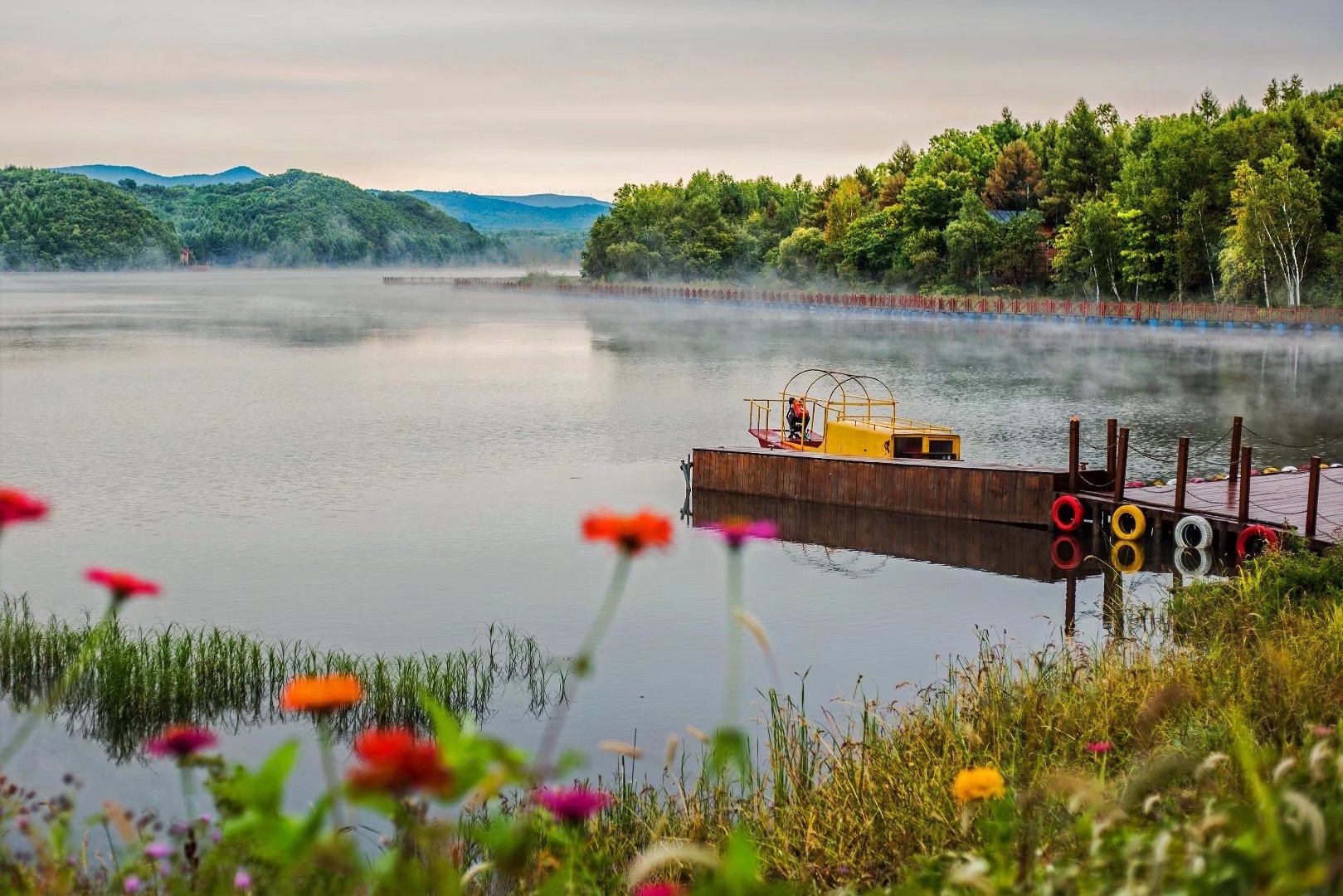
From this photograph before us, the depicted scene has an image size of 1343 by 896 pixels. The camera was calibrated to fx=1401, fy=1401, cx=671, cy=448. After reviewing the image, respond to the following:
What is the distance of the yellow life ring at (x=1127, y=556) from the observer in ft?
65.9

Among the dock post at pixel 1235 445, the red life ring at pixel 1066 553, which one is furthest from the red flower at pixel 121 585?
the dock post at pixel 1235 445

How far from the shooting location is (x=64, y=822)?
4238 millimetres

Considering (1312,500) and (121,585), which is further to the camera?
(1312,500)

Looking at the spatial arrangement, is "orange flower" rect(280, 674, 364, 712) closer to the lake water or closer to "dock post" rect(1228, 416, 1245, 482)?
the lake water

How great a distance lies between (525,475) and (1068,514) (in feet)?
41.8

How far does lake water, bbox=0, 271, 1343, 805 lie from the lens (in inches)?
671

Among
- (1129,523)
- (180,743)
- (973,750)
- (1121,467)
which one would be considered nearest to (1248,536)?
(1129,523)

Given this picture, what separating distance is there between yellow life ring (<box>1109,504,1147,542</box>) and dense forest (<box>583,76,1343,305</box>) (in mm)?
50916

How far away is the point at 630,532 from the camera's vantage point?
280cm

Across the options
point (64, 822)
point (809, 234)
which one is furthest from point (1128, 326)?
point (64, 822)

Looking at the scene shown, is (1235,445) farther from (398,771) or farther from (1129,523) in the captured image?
(398,771)

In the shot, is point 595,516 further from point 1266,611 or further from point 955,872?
point 1266,611

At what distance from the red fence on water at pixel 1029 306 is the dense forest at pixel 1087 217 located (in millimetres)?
1499

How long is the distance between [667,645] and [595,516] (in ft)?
46.0
